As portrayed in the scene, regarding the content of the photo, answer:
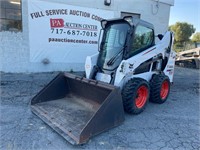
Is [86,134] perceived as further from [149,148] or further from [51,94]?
[51,94]

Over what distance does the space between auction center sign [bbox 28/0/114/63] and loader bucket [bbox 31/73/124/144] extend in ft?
12.2

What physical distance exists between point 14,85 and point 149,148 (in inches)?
182

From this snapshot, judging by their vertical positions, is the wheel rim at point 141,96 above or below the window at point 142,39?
below

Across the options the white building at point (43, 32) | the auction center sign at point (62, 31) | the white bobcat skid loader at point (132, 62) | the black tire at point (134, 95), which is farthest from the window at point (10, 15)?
the black tire at point (134, 95)

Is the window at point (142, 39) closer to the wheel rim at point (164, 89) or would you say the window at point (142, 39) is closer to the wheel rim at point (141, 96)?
the wheel rim at point (141, 96)

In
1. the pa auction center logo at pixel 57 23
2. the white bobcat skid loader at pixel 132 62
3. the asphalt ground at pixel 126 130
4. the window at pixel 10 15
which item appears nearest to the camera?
the asphalt ground at pixel 126 130

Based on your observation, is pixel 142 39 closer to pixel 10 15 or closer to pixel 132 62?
pixel 132 62

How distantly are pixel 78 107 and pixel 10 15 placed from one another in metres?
5.27

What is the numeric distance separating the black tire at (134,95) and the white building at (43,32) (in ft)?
16.1

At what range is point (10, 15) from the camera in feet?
22.4

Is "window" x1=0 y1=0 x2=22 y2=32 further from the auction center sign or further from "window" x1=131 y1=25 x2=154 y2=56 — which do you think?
"window" x1=131 y1=25 x2=154 y2=56

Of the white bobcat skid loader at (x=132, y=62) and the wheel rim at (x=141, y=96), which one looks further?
the wheel rim at (x=141, y=96)

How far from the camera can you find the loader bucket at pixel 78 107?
2.76 metres

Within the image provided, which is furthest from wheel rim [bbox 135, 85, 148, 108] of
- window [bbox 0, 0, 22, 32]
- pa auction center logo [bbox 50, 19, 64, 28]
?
window [bbox 0, 0, 22, 32]
